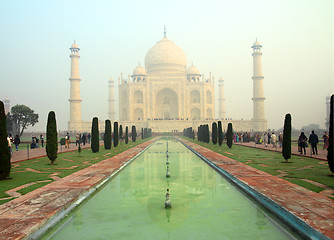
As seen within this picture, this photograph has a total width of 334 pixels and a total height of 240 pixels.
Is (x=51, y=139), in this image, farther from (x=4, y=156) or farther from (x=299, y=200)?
(x=299, y=200)

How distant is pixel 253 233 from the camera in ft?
9.80

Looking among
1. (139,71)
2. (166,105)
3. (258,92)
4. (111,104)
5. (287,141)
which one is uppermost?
(139,71)

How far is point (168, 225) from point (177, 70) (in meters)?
44.7

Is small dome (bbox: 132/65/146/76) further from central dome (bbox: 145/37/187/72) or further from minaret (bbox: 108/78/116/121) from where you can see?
minaret (bbox: 108/78/116/121)

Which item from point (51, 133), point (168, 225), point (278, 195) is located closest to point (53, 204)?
point (168, 225)

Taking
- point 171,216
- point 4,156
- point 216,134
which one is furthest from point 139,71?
point 171,216

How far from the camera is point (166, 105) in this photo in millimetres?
47219

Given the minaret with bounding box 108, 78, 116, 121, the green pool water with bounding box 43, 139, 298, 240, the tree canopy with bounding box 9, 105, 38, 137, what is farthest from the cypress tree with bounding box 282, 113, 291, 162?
the minaret with bounding box 108, 78, 116, 121

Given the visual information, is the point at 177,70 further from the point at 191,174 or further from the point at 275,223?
the point at 275,223

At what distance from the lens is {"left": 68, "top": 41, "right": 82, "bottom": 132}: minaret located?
37.3 m

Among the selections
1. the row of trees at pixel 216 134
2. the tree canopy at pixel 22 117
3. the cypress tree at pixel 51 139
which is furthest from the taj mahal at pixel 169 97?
the cypress tree at pixel 51 139

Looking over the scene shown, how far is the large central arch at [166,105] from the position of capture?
47031mm

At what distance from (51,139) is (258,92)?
34030 millimetres

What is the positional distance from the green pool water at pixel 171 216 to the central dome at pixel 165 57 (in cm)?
4225
